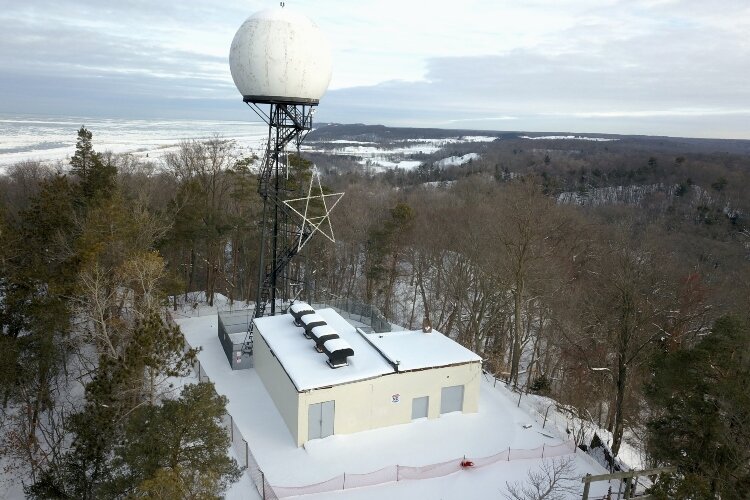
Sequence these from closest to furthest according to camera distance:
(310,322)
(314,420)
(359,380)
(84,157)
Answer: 1. (314,420)
2. (359,380)
3. (310,322)
4. (84,157)

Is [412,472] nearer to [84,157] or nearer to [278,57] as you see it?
[278,57]

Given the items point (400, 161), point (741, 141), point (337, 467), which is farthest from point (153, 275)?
point (741, 141)

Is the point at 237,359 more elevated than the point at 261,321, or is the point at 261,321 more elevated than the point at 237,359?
the point at 261,321

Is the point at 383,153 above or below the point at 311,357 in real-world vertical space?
above

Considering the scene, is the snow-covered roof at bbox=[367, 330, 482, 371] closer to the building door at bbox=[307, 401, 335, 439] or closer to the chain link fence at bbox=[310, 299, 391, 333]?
the building door at bbox=[307, 401, 335, 439]

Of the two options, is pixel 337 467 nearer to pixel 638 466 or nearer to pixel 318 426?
pixel 318 426

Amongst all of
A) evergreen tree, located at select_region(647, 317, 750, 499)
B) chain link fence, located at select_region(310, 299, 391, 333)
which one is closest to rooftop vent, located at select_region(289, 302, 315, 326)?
chain link fence, located at select_region(310, 299, 391, 333)

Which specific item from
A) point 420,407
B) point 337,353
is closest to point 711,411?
point 420,407
